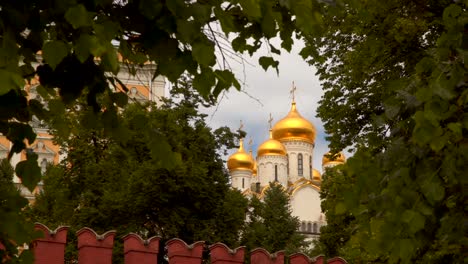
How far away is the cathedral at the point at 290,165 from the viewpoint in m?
60.8

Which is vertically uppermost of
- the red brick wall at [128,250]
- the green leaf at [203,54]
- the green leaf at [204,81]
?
the green leaf at [203,54]

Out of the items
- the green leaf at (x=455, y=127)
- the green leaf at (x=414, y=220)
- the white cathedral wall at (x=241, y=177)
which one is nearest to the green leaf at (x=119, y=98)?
the green leaf at (x=414, y=220)

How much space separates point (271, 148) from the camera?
2414 inches

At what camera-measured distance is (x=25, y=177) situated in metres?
3.86

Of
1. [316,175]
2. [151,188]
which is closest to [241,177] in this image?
[316,175]

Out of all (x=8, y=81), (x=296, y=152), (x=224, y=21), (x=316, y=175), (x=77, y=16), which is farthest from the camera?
(x=316, y=175)

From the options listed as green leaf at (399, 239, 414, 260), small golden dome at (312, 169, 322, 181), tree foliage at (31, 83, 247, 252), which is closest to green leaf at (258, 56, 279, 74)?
green leaf at (399, 239, 414, 260)

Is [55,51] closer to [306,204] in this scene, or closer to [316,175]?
[306,204]

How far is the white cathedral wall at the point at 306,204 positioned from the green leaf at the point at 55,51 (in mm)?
56777

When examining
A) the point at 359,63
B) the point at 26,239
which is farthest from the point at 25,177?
the point at 359,63

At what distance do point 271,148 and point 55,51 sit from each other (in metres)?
57.9

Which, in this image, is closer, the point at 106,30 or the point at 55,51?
the point at 55,51

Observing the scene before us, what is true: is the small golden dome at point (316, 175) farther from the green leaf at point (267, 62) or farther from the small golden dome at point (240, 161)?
the green leaf at point (267, 62)

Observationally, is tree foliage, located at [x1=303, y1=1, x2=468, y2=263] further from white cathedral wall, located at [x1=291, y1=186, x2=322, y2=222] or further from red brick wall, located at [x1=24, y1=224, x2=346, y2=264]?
white cathedral wall, located at [x1=291, y1=186, x2=322, y2=222]
